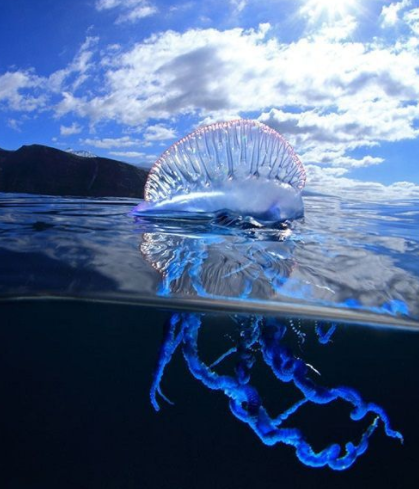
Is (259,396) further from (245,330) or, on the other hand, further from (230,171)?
(230,171)

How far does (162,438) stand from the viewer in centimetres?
414

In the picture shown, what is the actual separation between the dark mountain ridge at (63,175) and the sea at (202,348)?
66.9 inches

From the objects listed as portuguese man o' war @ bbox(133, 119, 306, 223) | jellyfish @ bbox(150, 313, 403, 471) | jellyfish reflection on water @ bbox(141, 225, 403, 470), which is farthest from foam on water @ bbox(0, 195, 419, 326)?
jellyfish @ bbox(150, 313, 403, 471)

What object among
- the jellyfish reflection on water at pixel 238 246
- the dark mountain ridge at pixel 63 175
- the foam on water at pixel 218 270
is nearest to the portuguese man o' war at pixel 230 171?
the jellyfish reflection on water at pixel 238 246

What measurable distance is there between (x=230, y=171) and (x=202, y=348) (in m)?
2.54

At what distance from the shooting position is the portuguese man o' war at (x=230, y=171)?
3307mm

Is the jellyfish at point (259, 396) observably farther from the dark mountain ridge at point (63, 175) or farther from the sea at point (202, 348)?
the dark mountain ridge at point (63, 175)

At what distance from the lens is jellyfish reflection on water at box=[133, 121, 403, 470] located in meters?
2.33

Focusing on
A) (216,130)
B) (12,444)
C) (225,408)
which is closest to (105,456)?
(12,444)

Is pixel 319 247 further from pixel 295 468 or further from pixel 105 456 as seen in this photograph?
pixel 105 456

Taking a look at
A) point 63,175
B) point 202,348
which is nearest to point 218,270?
point 202,348

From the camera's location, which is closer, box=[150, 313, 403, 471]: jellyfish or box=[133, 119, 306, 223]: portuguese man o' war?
box=[150, 313, 403, 471]: jellyfish

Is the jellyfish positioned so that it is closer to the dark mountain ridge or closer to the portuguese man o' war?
the portuguese man o' war

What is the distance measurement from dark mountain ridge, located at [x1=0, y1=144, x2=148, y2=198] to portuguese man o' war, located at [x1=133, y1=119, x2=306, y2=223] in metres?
4.06
